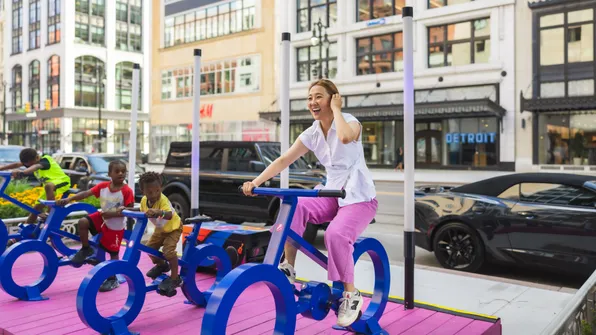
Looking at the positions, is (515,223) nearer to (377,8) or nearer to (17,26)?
(377,8)

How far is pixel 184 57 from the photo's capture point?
44594mm

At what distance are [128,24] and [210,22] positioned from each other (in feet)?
82.7

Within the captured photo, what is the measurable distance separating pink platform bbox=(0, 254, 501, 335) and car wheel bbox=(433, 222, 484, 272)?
276 centimetres

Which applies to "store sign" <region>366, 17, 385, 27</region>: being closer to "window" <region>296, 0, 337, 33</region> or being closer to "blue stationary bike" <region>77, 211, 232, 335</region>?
"window" <region>296, 0, 337, 33</region>

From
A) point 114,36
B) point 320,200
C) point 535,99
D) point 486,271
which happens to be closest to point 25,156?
point 320,200

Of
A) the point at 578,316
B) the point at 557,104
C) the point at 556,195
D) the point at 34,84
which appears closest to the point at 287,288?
the point at 578,316

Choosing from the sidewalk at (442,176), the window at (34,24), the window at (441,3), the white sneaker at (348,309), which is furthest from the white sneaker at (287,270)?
the window at (34,24)

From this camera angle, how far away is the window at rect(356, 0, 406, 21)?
1326 inches

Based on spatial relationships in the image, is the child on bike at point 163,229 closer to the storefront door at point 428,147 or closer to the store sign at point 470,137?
the store sign at point 470,137

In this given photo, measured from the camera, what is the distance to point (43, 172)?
281 inches

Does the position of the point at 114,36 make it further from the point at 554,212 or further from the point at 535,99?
the point at 554,212

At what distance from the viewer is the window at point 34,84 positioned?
64812 millimetres

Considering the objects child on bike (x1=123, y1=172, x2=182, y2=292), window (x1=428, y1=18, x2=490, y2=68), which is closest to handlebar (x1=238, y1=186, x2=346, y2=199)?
child on bike (x1=123, y1=172, x2=182, y2=292)

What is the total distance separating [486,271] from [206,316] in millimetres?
5651
